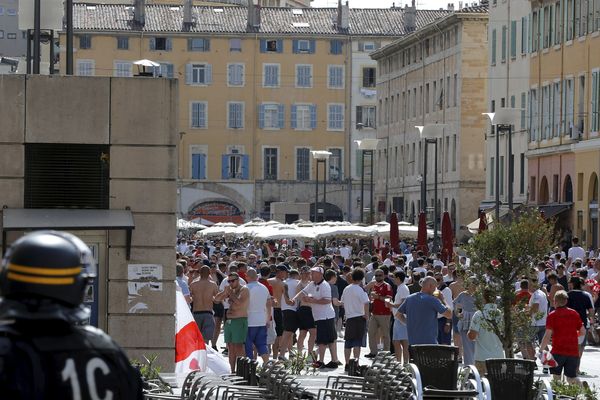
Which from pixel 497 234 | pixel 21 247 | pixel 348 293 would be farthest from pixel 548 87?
pixel 21 247

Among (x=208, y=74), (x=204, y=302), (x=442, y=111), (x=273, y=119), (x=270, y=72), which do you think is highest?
(x=270, y=72)

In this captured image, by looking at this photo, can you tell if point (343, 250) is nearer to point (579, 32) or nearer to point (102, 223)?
point (579, 32)

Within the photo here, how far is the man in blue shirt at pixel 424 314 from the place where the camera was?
896 inches

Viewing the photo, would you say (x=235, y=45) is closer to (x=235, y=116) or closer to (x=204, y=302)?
(x=235, y=116)

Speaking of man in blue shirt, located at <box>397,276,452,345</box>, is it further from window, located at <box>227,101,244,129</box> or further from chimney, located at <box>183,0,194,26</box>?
window, located at <box>227,101,244,129</box>

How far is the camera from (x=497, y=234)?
70.9 feet

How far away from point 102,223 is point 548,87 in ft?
152

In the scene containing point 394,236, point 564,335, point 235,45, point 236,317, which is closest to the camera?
point 564,335

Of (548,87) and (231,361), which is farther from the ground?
(548,87)

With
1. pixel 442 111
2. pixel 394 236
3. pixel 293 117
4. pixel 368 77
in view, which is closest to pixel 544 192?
pixel 394 236

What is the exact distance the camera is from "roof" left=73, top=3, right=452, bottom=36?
114875mm

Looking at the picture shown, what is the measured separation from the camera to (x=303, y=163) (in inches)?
4636

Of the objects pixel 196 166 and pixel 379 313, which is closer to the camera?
pixel 379 313

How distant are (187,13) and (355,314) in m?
90.2
